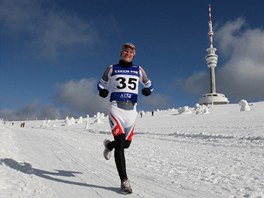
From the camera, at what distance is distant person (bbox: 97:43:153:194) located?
16.6ft

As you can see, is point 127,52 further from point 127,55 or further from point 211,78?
point 211,78

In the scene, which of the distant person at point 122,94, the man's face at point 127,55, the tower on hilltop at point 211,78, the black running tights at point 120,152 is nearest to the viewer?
the black running tights at point 120,152

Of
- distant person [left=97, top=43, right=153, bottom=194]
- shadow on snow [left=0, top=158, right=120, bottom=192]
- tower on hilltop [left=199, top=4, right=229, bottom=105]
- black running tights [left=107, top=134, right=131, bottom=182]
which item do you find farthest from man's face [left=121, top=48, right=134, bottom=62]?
tower on hilltop [left=199, top=4, right=229, bottom=105]

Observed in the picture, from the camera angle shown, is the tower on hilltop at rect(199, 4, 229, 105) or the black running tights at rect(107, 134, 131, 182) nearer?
the black running tights at rect(107, 134, 131, 182)

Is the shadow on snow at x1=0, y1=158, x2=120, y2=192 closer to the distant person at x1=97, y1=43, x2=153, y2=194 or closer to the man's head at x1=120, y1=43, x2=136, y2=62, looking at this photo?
the distant person at x1=97, y1=43, x2=153, y2=194

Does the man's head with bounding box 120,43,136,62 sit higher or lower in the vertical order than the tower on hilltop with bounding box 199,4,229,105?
lower

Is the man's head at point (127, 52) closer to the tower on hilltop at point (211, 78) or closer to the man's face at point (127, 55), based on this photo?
the man's face at point (127, 55)

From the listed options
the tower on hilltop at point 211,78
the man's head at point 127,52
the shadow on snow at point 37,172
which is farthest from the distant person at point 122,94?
the tower on hilltop at point 211,78

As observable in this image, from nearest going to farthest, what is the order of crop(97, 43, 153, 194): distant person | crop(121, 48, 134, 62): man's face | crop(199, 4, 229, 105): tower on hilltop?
crop(97, 43, 153, 194): distant person
crop(121, 48, 134, 62): man's face
crop(199, 4, 229, 105): tower on hilltop

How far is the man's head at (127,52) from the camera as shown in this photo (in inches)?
214

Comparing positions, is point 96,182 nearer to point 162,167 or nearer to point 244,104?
point 162,167

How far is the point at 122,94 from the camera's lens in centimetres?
520

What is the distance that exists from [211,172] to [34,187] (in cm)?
330

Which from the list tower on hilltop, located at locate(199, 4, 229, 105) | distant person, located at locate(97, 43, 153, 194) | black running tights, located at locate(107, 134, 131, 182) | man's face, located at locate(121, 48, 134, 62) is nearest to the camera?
black running tights, located at locate(107, 134, 131, 182)
